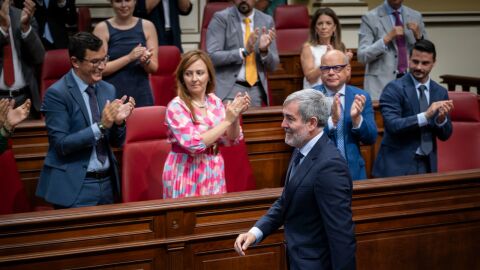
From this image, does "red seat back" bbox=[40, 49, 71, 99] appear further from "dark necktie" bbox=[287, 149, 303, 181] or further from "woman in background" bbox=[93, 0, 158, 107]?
"dark necktie" bbox=[287, 149, 303, 181]

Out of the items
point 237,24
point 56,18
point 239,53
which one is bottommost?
point 239,53

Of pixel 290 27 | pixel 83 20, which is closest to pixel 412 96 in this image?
pixel 290 27

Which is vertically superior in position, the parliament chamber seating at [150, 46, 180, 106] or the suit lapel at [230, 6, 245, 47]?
the suit lapel at [230, 6, 245, 47]

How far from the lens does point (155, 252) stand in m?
1.98

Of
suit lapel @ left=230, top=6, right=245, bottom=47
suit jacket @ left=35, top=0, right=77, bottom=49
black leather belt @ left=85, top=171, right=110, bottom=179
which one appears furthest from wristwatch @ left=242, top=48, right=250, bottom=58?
suit jacket @ left=35, top=0, right=77, bottom=49

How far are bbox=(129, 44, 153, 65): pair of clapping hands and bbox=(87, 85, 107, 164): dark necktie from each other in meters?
0.54

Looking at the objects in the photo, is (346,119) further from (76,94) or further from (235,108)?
(76,94)

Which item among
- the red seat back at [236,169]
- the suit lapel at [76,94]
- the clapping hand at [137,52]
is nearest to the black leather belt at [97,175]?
the suit lapel at [76,94]

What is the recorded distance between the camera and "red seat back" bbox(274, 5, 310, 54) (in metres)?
4.52

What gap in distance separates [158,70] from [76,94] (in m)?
1.39

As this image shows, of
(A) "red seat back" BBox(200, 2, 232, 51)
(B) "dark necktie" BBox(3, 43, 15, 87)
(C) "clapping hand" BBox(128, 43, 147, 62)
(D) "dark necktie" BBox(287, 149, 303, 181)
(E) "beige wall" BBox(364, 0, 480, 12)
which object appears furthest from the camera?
(E) "beige wall" BBox(364, 0, 480, 12)

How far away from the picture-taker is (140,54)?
2.67m

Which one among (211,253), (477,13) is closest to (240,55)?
(211,253)

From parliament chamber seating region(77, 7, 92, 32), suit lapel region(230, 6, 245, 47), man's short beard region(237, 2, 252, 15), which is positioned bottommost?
suit lapel region(230, 6, 245, 47)
